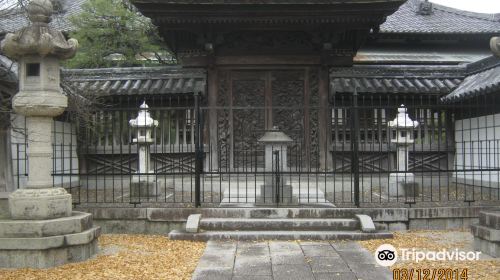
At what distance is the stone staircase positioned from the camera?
302 inches

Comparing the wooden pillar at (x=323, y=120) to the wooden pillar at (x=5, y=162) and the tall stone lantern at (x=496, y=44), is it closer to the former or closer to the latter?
the tall stone lantern at (x=496, y=44)

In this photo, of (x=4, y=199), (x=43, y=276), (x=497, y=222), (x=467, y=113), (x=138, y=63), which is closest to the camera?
(x=43, y=276)

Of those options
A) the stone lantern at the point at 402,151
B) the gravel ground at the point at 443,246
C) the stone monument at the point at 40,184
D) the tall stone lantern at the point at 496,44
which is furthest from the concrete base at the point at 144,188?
the tall stone lantern at the point at 496,44

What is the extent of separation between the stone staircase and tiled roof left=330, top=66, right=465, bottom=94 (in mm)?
5037

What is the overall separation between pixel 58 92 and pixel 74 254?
2384 millimetres

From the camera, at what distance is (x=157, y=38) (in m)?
16.1

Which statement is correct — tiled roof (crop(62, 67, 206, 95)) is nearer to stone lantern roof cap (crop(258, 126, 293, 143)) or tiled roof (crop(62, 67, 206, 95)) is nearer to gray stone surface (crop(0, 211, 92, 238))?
stone lantern roof cap (crop(258, 126, 293, 143))

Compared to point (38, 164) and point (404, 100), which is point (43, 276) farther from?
point (404, 100)


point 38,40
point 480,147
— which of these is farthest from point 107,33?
point 480,147

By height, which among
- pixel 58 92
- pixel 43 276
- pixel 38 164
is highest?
pixel 58 92

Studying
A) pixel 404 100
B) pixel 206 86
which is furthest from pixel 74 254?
pixel 404 100

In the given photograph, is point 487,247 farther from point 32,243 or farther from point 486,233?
point 32,243

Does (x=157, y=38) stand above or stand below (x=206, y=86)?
above

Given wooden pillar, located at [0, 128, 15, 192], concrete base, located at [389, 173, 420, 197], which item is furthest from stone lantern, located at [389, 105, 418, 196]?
wooden pillar, located at [0, 128, 15, 192]
